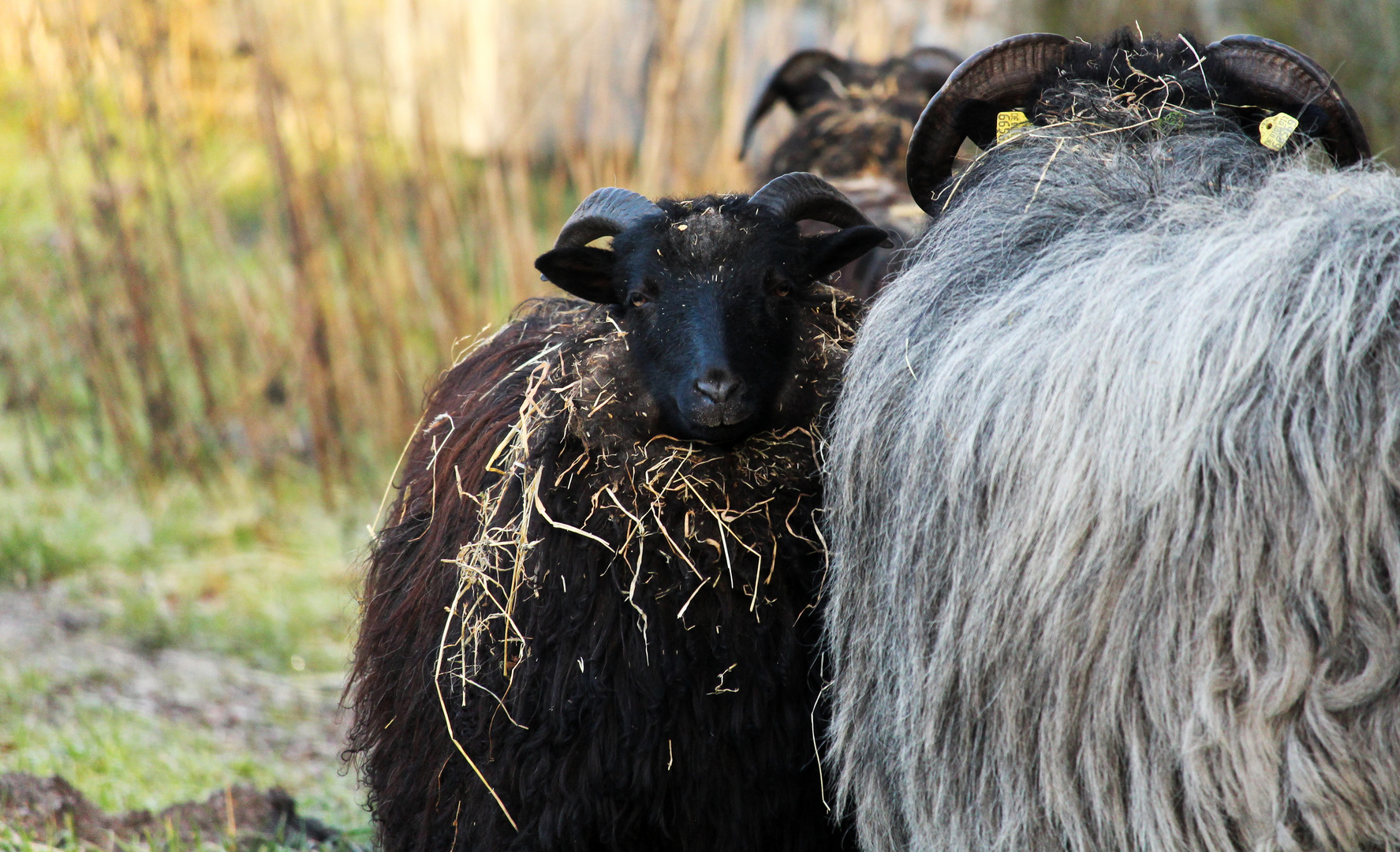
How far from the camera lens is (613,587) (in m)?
3.08

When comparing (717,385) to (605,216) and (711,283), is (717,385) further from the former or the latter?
(605,216)

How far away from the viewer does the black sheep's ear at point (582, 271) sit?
3305 mm

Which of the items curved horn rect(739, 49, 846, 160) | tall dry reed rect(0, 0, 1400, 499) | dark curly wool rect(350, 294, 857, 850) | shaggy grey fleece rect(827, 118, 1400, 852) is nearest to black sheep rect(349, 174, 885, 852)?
dark curly wool rect(350, 294, 857, 850)

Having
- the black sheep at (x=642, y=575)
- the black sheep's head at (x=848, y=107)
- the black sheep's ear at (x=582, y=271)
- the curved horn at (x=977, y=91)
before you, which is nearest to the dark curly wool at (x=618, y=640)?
the black sheep at (x=642, y=575)

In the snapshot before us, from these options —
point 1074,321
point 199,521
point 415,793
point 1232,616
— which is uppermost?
point 1074,321

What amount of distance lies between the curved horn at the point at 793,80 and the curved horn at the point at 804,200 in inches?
122

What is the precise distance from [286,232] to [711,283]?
5.57 metres

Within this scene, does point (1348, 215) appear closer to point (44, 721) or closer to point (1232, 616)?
point (1232, 616)

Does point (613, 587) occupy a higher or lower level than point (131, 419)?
higher

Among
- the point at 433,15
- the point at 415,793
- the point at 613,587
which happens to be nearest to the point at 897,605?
the point at 613,587

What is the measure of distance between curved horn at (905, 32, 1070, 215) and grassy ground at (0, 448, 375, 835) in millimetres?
2351

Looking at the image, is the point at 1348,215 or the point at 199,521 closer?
the point at 1348,215

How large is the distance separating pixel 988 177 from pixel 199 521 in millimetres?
5938

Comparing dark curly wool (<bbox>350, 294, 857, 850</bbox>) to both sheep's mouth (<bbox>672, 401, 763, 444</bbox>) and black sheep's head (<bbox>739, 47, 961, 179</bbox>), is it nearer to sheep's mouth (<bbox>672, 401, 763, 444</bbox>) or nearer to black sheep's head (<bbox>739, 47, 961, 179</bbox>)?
sheep's mouth (<bbox>672, 401, 763, 444</bbox>)
